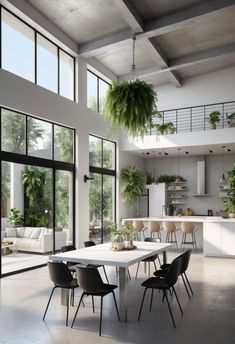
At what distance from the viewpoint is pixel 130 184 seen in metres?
11.7

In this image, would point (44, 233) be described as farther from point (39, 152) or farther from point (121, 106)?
point (121, 106)

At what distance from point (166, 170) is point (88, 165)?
4.37 m

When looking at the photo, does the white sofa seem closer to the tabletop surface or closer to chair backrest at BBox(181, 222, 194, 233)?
the tabletop surface

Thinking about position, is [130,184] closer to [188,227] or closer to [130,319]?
[188,227]

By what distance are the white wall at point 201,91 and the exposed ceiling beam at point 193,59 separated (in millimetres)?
1347

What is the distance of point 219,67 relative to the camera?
1161cm

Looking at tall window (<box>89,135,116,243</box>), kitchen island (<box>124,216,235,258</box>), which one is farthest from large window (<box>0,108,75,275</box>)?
kitchen island (<box>124,216,235,258</box>)

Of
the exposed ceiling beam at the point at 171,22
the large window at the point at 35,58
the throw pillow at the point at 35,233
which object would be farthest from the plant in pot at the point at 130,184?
the exposed ceiling beam at the point at 171,22

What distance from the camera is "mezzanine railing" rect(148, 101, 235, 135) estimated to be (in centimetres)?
1170

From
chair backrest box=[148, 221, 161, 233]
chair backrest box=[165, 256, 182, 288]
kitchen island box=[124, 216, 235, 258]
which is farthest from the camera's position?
chair backrest box=[148, 221, 161, 233]

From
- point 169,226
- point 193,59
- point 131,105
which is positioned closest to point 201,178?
point 169,226

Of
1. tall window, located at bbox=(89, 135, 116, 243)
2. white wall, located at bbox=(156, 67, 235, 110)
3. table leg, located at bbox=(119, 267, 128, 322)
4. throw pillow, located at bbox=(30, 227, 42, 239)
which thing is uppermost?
white wall, located at bbox=(156, 67, 235, 110)

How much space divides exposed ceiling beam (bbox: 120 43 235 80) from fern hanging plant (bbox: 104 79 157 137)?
18.7 ft

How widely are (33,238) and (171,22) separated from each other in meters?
5.96
